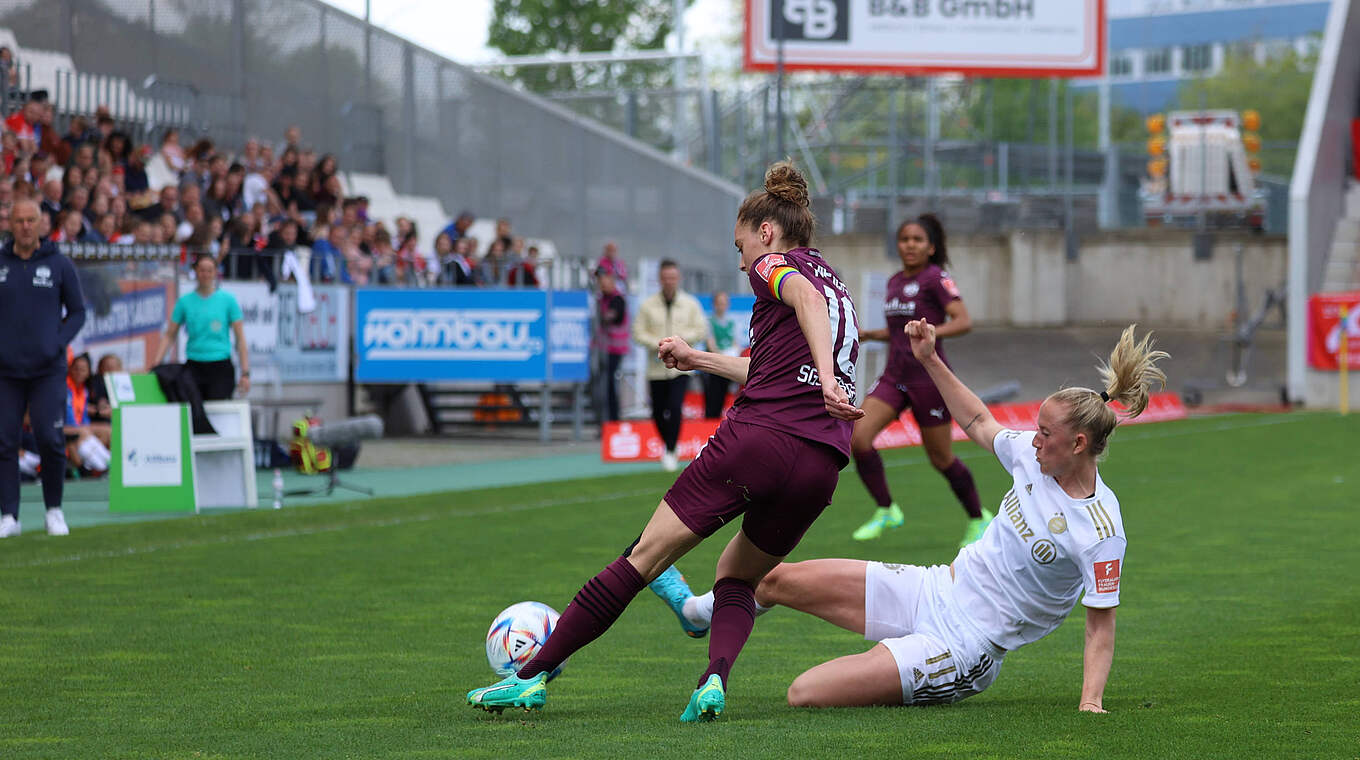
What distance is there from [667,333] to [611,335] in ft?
15.2

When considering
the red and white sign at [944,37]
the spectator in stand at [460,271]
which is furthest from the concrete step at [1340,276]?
the spectator in stand at [460,271]

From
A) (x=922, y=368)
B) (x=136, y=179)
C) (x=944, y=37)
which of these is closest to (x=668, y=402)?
(x=922, y=368)

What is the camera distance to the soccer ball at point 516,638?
5.73 m

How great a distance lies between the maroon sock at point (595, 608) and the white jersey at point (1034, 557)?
1179 mm

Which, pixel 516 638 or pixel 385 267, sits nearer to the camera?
pixel 516 638

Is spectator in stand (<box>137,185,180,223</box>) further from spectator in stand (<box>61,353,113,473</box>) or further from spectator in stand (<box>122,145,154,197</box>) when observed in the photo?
spectator in stand (<box>61,353,113,473</box>)

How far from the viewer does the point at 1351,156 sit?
108 feet

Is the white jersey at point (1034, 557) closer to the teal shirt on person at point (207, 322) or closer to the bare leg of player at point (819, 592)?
the bare leg of player at point (819, 592)

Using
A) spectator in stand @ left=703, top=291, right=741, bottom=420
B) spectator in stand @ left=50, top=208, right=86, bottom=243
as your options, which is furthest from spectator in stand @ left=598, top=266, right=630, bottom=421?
spectator in stand @ left=50, top=208, right=86, bottom=243

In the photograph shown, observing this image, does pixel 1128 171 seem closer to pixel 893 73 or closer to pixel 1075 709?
pixel 893 73

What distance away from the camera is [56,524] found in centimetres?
1122

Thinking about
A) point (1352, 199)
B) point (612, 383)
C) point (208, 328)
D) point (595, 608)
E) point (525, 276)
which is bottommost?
point (612, 383)

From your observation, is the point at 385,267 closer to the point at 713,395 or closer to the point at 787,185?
the point at 713,395

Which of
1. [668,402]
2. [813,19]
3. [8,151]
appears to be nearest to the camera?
[668,402]
